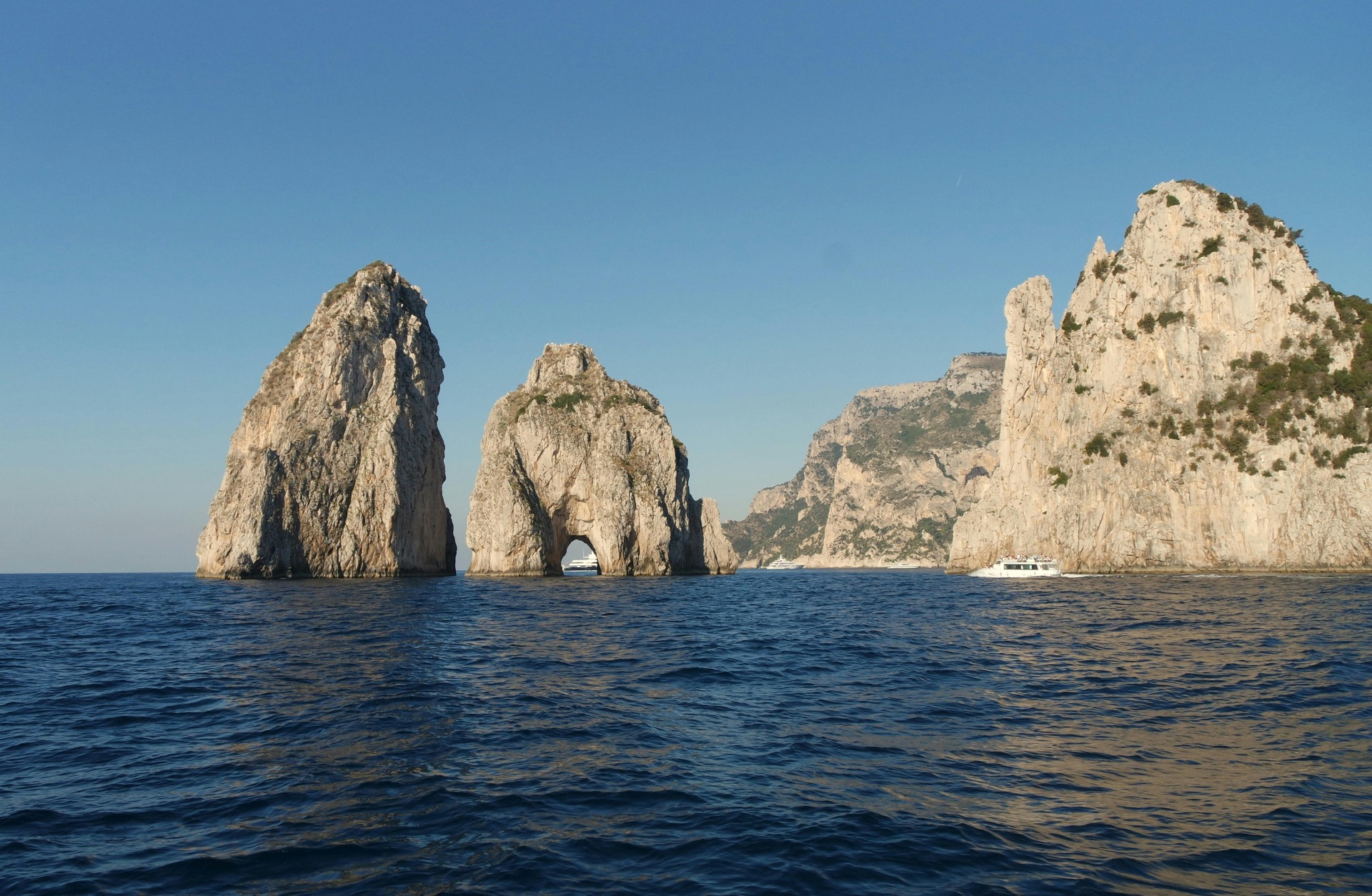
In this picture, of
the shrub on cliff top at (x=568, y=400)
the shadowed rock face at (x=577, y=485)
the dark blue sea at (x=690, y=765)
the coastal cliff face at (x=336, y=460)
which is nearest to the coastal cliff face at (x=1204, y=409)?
the shadowed rock face at (x=577, y=485)

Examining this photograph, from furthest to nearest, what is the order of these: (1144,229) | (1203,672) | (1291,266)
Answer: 1. (1144,229)
2. (1291,266)
3. (1203,672)

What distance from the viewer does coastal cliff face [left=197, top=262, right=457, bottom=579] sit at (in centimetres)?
8725

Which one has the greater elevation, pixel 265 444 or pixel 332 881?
pixel 265 444

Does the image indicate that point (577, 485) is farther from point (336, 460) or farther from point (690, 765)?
point (690, 765)

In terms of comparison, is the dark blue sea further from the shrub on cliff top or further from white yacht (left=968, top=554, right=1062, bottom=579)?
the shrub on cliff top

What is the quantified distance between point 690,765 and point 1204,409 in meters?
103

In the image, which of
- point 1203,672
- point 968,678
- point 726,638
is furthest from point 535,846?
point 726,638

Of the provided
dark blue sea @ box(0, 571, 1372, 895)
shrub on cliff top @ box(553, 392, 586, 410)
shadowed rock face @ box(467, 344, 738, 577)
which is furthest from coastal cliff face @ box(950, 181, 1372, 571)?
dark blue sea @ box(0, 571, 1372, 895)

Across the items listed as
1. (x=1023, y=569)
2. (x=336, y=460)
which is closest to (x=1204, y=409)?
(x=1023, y=569)

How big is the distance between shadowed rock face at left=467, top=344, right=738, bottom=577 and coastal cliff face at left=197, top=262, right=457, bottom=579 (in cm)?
987

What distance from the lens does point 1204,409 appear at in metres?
94.1

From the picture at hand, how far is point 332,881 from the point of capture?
8.40 metres

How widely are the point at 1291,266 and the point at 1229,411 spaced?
19360mm

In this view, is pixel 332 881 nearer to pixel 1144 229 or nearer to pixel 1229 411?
pixel 1229 411
